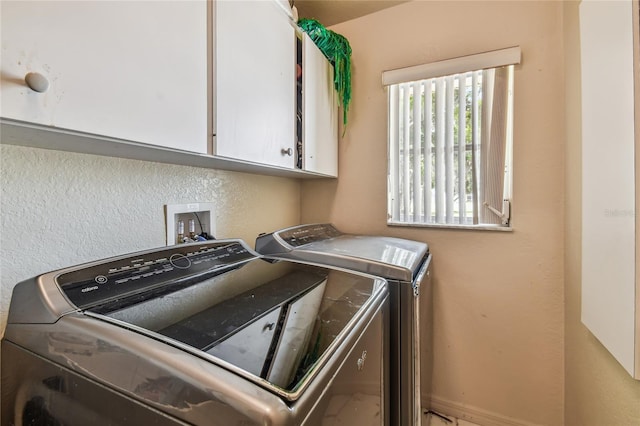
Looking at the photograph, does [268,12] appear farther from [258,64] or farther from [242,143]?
[242,143]

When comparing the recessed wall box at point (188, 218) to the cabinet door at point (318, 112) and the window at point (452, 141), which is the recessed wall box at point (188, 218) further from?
the window at point (452, 141)

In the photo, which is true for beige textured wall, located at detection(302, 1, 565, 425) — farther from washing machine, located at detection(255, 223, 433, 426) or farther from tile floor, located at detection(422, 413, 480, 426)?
washing machine, located at detection(255, 223, 433, 426)

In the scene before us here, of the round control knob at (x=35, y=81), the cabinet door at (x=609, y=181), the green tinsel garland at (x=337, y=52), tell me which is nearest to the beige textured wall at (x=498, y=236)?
the green tinsel garland at (x=337, y=52)

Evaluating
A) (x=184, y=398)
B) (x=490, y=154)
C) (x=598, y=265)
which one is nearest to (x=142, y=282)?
(x=184, y=398)

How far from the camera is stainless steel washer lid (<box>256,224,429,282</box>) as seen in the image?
1.09 m

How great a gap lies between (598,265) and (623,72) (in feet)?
2.07

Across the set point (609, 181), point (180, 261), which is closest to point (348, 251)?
point (180, 261)

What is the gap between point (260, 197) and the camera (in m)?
1.69

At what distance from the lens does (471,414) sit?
1.67 m

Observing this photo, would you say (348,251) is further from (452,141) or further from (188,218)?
(452,141)

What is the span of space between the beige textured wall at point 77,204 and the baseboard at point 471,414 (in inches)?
71.0

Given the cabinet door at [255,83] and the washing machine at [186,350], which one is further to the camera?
the cabinet door at [255,83]

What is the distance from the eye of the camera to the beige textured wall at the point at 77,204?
768 mm

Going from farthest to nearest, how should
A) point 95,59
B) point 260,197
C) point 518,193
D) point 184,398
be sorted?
point 260,197
point 518,193
point 95,59
point 184,398
